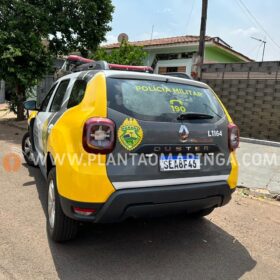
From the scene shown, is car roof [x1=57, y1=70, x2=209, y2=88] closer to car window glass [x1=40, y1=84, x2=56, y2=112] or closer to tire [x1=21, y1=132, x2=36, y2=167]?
car window glass [x1=40, y1=84, x2=56, y2=112]

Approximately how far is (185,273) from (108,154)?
1.24 meters

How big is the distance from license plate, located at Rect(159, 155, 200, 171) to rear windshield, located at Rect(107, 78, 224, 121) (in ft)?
1.18

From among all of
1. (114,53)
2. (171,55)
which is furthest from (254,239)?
(171,55)

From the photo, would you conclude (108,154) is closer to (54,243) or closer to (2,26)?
(54,243)

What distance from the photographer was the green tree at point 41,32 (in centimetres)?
1042

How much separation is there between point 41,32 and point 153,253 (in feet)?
32.3

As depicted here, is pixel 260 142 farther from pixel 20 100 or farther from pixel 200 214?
pixel 20 100

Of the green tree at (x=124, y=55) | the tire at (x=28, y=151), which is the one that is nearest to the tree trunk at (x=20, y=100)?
the green tree at (x=124, y=55)

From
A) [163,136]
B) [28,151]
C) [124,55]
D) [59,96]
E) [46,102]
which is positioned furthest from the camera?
[124,55]

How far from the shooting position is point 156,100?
3033 millimetres

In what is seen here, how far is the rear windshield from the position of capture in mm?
2861

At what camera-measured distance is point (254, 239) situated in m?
3.71

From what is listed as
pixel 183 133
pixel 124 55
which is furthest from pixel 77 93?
pixel 124 55

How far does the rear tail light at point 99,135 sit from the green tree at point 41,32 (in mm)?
8455
